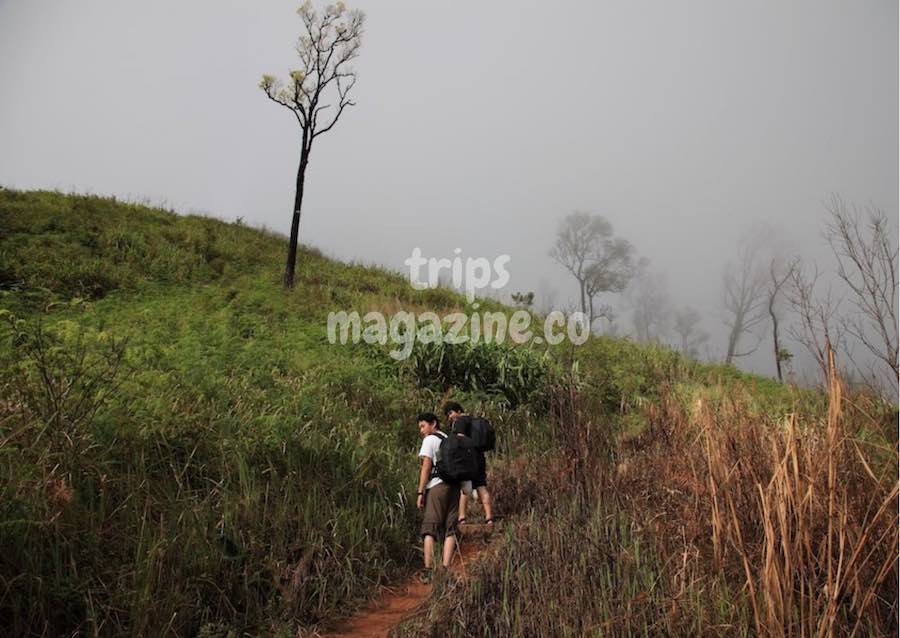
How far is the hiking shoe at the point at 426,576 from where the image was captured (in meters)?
5.08

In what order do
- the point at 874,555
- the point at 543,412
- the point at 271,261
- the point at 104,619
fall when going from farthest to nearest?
the point at 271,261 < the point at 543,412 < the point at 104,619 < the point at 874,555

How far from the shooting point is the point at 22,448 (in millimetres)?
4102

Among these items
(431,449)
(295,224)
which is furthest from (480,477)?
(295,224)

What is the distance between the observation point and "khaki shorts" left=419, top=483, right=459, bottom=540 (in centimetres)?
546

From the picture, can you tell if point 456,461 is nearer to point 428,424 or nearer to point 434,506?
point 434,506

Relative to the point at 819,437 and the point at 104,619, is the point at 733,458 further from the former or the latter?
the point at 104,619

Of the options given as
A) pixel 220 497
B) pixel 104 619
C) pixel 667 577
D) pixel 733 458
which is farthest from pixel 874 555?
pixel 220 497

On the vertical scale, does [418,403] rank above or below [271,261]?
below

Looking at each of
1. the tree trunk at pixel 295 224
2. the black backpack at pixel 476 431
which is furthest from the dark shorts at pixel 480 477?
the tree trunk at pixel 295 224

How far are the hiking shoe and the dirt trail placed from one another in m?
0.03

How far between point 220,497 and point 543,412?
7069mm

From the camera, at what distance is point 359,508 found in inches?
220

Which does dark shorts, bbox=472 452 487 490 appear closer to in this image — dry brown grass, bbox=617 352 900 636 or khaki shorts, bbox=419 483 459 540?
khaki shorts, bbox=419 483 459 540

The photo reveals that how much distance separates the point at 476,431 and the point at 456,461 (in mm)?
464
